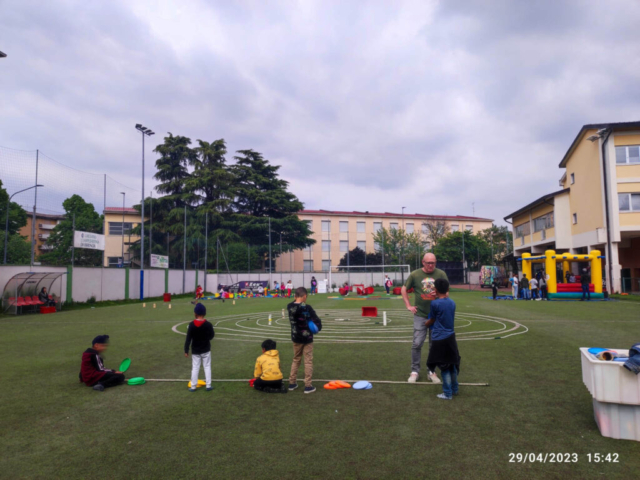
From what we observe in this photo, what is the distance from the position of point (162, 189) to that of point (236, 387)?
52.4 meters

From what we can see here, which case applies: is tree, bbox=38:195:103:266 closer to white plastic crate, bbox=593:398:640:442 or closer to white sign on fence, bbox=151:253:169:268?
white sign on fence, bbox=151:253:169:268

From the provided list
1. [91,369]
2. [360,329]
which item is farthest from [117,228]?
[91,369]

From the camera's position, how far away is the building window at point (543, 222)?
131 ft

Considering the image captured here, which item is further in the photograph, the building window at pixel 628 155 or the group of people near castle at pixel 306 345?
the building window at pixel 628 155

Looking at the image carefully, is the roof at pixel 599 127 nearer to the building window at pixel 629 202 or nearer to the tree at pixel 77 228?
the building window at pixel 629 202

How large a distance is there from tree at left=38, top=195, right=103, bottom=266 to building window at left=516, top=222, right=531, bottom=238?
42284 millimetres

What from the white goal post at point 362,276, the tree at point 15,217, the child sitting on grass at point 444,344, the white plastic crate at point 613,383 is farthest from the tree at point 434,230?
the white plastic crate at point 613,383

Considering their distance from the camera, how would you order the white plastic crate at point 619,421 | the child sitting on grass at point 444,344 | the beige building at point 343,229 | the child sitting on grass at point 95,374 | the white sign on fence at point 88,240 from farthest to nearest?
the beige building at point 343,229, the white sign on fence at point 88,240, the child sitting on grass at point 95,374, the child sitting on grass at point 444,344, the white plastic crate at point 619,421

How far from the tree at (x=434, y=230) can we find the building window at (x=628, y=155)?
43.5 metres

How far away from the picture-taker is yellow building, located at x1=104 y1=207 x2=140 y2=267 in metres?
40.8

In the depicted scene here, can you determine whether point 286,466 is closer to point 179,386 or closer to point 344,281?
point 179,386

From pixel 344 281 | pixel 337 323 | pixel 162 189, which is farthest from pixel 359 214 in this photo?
pixel 337 323

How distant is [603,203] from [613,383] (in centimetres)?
3189

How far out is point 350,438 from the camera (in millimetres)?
4852
